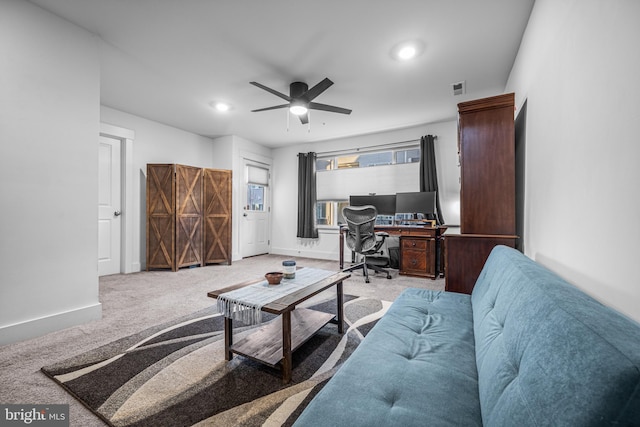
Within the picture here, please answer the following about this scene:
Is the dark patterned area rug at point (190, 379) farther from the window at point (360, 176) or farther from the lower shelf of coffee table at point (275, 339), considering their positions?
the window at point (360, 176)

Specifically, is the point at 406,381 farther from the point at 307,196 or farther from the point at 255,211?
the point at 255,211

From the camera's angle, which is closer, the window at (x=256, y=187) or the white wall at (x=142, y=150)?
the white wall at (x=142, y=150)

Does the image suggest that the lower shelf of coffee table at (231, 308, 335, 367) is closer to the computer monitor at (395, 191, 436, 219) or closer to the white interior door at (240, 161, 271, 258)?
the computer monitor at (395, 191, 436, 219)

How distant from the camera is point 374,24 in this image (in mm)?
2252

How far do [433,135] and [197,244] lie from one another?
462 cm

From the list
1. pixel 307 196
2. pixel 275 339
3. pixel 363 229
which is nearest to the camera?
pixel 275 339

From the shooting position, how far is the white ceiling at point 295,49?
210 cm

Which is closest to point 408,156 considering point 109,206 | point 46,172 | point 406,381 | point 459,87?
point 459,87

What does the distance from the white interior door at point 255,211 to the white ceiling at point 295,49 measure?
6.59 ft

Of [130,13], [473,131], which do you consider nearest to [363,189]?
[473,131]

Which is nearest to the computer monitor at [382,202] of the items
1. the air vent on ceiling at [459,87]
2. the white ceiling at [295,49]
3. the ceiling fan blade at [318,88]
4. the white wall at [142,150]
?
the white ceiling at [295,49]

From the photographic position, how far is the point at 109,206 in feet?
13.7

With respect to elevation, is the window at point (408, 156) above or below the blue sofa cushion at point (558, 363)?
above

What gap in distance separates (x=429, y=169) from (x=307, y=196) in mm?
2503
